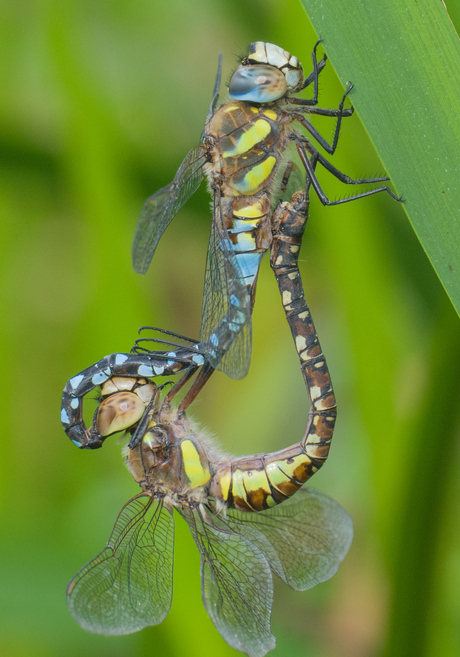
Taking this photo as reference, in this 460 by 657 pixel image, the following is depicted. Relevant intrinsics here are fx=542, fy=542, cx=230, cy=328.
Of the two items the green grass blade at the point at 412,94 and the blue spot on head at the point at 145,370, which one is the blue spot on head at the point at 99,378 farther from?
the green grass blade at the point at 412,94

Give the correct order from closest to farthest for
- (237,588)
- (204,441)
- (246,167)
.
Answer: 1. (237,588)
2. (246,167)
3. (204,441)

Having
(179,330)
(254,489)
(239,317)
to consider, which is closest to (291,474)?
(254,489)

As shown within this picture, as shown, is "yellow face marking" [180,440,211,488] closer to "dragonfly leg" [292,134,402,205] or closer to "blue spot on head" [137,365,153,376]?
"blue spot on head" [137,365,153,376]

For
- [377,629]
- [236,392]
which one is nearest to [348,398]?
[236,392]

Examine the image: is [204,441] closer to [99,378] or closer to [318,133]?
[99,378]

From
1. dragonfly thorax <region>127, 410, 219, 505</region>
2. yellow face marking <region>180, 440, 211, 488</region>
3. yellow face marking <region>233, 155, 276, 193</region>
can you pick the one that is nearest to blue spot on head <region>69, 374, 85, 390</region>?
dragonfly thorax <region>127, 410, 219, 505</region>

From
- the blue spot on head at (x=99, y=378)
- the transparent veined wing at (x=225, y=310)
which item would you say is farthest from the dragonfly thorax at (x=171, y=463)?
the transparent veined wing at (x=225, y=310)

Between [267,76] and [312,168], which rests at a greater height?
[267,76]

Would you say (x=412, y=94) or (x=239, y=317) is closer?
(x=412, y=94)
